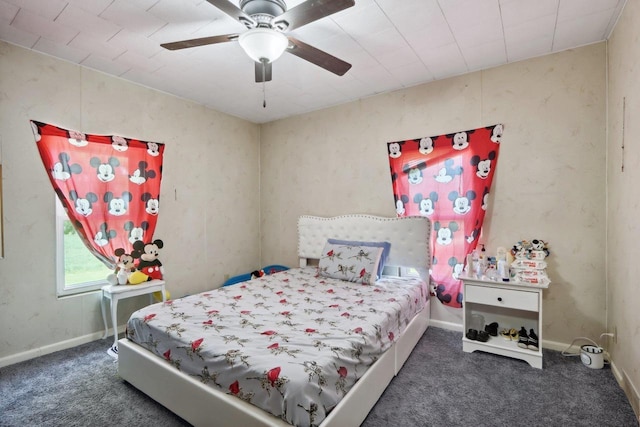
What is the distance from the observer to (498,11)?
210cm

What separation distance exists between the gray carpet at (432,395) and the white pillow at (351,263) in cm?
83

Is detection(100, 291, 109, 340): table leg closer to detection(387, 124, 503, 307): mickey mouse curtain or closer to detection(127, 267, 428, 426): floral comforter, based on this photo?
detection(127, 267, 428, 426): floral comforter

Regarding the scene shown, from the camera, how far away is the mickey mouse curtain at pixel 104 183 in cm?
271

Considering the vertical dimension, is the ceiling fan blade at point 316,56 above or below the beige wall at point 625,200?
above

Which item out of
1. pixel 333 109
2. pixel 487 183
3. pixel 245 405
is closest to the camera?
pixel 245 405

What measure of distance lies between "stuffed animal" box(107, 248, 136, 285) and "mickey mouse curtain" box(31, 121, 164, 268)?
0.06 metres

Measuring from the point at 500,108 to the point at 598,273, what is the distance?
1.64 meters

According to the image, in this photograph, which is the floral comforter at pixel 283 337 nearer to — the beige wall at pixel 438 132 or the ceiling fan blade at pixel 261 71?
the beige wall at pixel 438 132

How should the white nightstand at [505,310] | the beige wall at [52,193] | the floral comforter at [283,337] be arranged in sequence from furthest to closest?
the beige wall at [52,193]
the white nightstand at [505,310]
the floral comforter at [283,337]

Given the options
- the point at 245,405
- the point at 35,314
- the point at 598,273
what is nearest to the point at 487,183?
the point at 598,273

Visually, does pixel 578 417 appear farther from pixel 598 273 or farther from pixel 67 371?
pixel 67 371

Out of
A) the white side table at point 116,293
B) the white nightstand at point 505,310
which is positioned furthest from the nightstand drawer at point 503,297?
the white side table at point 116,293

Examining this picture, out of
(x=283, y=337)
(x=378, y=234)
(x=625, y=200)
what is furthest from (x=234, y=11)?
(x=625, y=200)

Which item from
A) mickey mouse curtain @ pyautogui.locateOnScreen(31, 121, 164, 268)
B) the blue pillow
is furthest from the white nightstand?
mickey mouse curtain @ pyautogui.locateOnScreen(31, 121, 164, 268)
